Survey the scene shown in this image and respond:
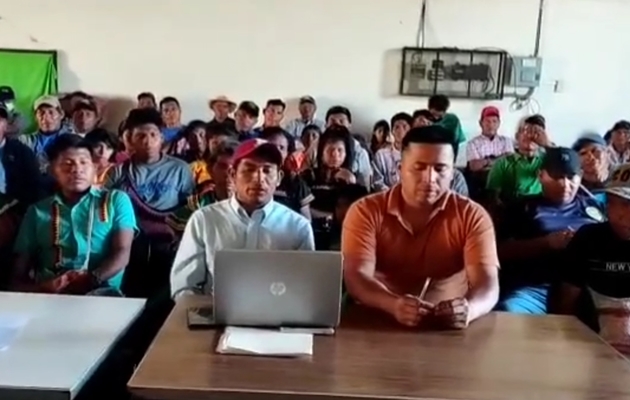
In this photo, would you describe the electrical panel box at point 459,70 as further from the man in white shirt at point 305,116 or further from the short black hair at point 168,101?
the short black hair at point 168,101

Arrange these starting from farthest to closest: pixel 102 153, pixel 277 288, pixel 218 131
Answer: pixel 218 131, pixel 102 153, pixel 277 288

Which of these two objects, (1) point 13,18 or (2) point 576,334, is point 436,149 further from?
(1) point 13,18

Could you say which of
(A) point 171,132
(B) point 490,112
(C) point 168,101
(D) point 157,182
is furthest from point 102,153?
(B) point 490,112

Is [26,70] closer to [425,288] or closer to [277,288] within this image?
[425,288]

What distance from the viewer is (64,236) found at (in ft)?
8.64

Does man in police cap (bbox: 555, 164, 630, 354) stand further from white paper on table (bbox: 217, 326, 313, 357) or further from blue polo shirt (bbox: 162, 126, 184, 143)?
blue polo shirt (bbox: 162, 126, 184, 143)

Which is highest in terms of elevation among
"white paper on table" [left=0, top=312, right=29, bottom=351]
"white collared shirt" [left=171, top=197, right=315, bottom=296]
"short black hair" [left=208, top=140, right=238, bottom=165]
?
"short black hair" [left=208, top=140, right=238, bottom=165]

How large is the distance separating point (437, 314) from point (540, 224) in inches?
51.3

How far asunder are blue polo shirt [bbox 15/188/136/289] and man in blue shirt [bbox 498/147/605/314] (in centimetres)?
155

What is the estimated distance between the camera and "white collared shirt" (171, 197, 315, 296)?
91.7 inches

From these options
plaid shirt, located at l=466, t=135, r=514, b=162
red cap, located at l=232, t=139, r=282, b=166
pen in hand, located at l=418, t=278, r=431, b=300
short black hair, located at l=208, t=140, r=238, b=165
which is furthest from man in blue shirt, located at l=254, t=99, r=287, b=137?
pen in hand, located at l=418, t=278, r=431, b=300

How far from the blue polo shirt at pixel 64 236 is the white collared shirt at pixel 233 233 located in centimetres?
45

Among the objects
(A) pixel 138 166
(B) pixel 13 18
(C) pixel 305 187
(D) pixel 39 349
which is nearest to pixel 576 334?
(D) pixel 39 349

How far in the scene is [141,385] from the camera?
1.38 meters
